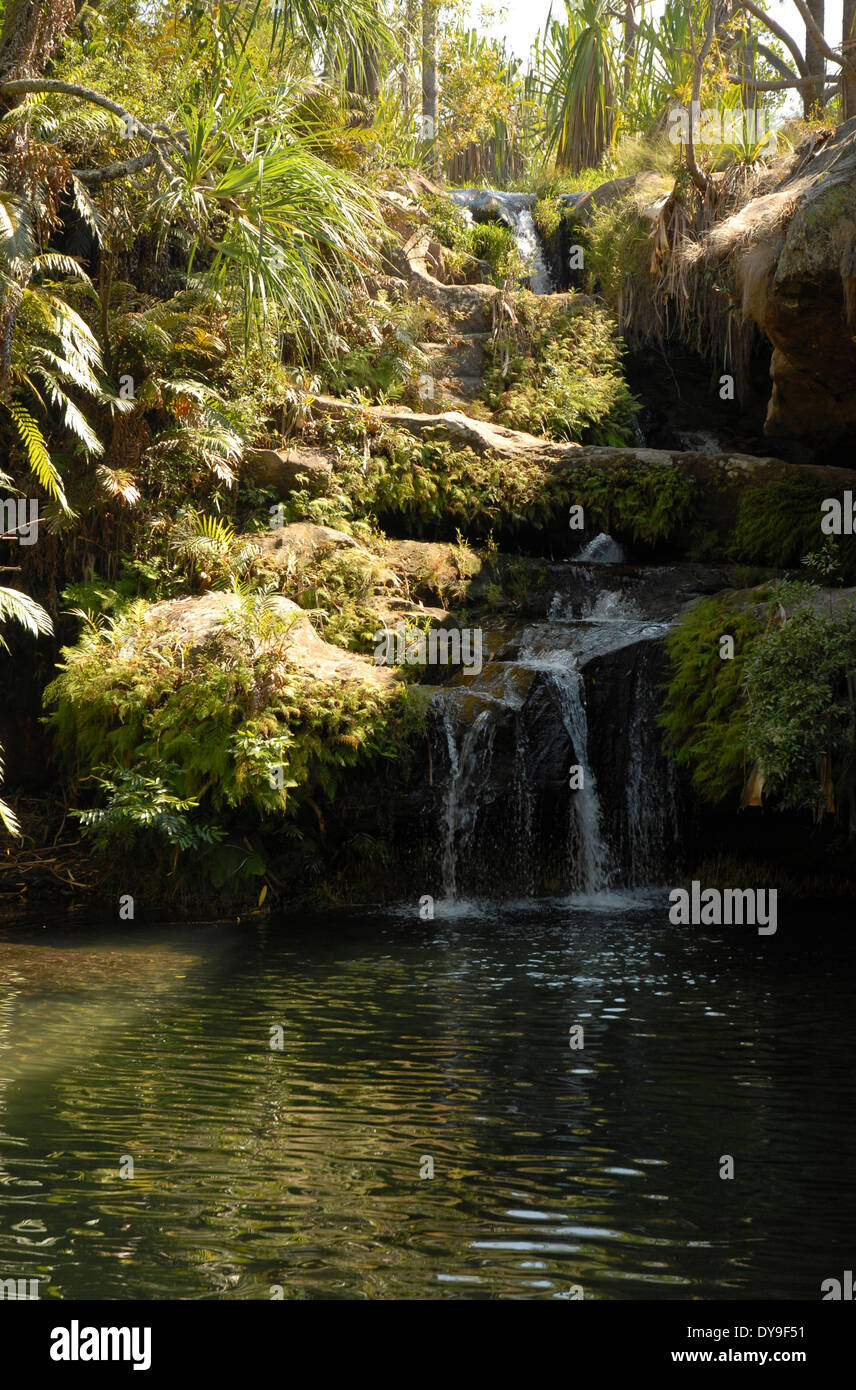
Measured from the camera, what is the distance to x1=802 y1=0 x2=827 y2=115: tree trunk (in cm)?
1944

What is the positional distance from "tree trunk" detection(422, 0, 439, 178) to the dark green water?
2008cm

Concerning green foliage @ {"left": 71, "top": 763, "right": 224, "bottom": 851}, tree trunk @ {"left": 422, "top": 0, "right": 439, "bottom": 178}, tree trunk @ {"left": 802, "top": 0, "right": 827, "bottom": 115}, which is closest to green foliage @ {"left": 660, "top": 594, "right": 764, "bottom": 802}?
green foliage @ {"left": 71, "top": 763, "right": 224, "bottom": 851}

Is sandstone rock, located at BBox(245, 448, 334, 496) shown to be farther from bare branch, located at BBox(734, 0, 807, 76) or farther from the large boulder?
bare branch, located at BBox(734, 0, 807, 76)

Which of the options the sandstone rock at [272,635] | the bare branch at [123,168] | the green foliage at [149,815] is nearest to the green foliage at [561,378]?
the sandstone rock at [272,635]

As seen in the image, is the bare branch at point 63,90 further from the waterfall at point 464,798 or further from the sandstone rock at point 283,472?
the waterfall at point 464,798

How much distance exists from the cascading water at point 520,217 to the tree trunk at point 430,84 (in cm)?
127

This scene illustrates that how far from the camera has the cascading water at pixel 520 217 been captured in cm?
2283

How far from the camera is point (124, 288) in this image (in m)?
15.3

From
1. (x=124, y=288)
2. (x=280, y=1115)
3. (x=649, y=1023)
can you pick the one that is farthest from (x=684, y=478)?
(x=280, y=1115)

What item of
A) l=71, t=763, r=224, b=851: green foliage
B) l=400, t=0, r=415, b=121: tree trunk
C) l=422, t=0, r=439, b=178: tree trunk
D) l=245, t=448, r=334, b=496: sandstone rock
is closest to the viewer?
l=71, t=763, r=224, b=851: green foliage

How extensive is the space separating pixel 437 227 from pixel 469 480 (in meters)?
7.80

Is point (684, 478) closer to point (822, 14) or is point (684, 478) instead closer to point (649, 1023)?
point (649, 1023)

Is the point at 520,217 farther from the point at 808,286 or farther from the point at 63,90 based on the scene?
the point at 63,90

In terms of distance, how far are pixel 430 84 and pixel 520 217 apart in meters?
8.49
